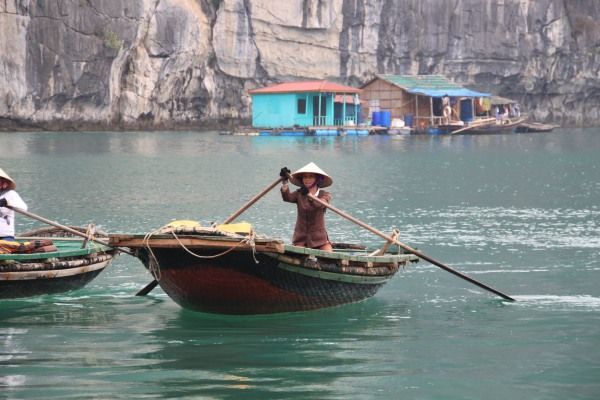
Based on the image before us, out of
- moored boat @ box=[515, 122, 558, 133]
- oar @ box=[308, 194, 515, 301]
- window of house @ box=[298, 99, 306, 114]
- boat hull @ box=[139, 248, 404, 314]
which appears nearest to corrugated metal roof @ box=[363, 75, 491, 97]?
window of house @ box=[298, 99, 306, 114]

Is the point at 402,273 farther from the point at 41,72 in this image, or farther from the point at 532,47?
the point at 532,47

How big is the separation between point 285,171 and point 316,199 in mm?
549

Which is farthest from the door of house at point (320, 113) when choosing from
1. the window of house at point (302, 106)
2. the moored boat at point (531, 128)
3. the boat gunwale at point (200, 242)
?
the boat gunwale at point (200, 242)

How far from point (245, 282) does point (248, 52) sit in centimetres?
5356

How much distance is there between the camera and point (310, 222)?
11758 millimetres

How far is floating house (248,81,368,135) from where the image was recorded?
57031 mm

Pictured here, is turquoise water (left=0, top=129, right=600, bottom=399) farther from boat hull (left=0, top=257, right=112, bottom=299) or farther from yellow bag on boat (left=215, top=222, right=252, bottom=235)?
yellow bag on boat (left=215, top=222, right=252, bottom=235)

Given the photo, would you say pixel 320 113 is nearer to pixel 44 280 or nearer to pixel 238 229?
pixel 44 280

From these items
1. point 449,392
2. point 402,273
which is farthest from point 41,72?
point 449,392

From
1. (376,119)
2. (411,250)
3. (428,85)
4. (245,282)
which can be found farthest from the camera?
(376,119)

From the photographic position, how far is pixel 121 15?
189 feet

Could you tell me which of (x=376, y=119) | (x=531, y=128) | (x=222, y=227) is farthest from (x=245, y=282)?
(x=531, y=128)

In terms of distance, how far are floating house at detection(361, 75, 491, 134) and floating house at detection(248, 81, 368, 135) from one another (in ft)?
3.82

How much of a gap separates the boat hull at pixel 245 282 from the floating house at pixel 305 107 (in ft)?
147
